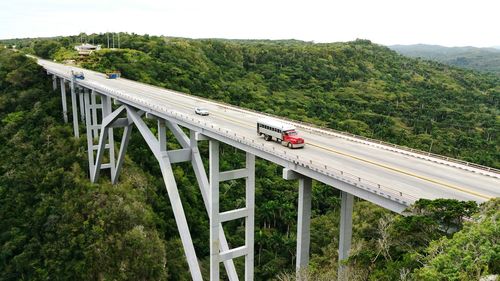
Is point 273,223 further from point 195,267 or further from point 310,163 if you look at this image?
point 310,163

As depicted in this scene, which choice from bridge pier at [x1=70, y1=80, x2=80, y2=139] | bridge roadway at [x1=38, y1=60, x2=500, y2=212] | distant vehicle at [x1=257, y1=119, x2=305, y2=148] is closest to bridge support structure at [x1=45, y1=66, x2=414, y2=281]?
bridge roadway at [x1=38, y1=60, x2=500, y2=212]

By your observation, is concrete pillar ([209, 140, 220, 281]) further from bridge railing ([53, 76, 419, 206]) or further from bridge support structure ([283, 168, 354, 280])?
bridge support structure ([283, 168, 354, 280])

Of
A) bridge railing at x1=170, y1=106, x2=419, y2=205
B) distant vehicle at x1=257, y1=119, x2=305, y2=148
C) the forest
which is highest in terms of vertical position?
distant vehicle at x1=257, y1=119, x2=305, y2=148

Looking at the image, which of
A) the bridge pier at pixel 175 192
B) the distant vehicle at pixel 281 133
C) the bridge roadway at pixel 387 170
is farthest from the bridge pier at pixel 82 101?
the distant vehicle at pixel 281 133

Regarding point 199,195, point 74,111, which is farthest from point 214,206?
point 74,111

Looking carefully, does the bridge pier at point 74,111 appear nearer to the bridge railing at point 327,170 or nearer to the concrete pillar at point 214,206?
the concrete pillar at point 214,206

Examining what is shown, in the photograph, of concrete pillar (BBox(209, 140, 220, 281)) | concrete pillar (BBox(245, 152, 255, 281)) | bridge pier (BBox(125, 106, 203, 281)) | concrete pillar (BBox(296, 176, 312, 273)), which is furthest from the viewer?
bridge pier (BBox(125, 106, 203, 281))

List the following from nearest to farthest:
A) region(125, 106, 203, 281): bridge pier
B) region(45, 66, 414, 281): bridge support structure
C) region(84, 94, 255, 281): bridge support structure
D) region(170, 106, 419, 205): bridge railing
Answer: region(170, 106, 419, 205): bridge railing, region(45, 66, 414, 281): bridge support structure, region(84, 94, 255, 281): bridge support structure, region(125, 106, 203, 281): bridge pier

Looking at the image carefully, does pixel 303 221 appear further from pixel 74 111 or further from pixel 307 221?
pixel 74 111
